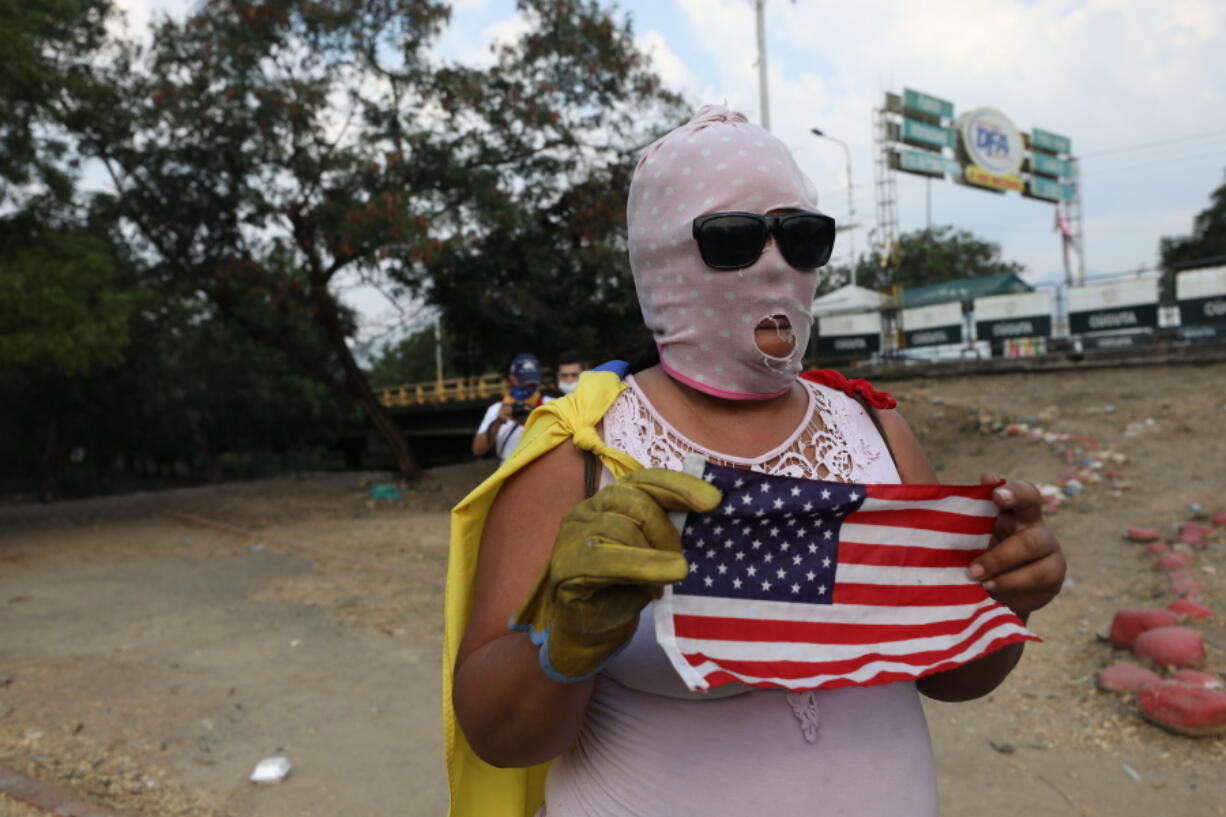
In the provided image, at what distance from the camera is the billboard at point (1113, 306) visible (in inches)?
624

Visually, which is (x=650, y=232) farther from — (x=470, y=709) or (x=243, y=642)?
(x=243, y=642)

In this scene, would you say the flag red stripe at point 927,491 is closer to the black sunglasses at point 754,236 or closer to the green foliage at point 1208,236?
the black sunglasses at point 754,236

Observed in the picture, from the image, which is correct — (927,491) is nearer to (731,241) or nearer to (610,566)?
(731,241)

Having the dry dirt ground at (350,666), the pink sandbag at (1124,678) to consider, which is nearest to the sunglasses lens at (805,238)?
the dry dirt ground at (350,666)

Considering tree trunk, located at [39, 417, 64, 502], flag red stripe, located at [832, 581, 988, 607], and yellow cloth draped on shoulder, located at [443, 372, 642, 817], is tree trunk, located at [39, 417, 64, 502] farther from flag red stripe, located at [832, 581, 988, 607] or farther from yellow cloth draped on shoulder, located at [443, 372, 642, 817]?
flag red stripe, located at [832, 581, 988, 607]

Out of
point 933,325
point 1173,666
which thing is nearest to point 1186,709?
point 1173,666

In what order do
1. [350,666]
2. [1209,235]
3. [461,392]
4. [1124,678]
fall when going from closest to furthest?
[1124,678] → [350,666] → [461,392] → [1209,235]

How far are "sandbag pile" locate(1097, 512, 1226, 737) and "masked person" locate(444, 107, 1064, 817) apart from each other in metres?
3.38

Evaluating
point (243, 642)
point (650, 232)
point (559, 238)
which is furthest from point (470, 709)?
point (559, 238)

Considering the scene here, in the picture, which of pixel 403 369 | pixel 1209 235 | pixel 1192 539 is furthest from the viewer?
pixel 403 369

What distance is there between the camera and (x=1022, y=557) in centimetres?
146

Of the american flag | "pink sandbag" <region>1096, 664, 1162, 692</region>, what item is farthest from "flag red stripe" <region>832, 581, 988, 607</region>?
"pink sandbag" <region>1096, 664, 1162, 692</region>

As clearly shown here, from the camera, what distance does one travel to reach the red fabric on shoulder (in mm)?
1696

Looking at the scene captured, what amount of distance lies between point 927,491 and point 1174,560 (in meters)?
6.63
